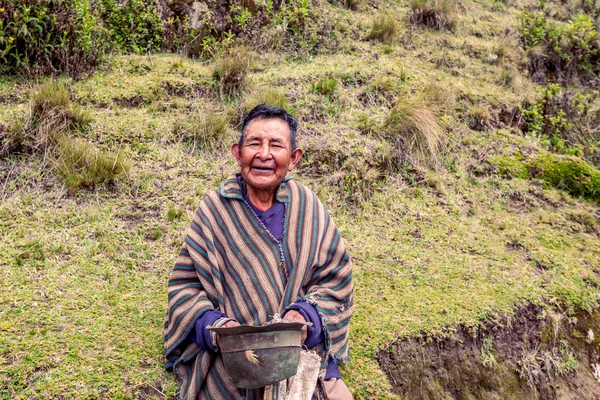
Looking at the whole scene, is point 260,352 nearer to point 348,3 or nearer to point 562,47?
point 348,3

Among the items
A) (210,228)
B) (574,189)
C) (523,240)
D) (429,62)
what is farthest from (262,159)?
(429,62)

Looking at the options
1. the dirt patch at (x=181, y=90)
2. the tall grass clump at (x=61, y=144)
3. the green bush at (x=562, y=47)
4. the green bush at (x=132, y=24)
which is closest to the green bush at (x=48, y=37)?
the green bush at (x=132, y=24)

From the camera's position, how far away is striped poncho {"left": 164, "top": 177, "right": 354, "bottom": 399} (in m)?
2.70

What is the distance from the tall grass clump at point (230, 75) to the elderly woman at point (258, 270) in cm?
306

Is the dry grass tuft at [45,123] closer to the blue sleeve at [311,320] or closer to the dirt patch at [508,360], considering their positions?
the blue sleeve at [311,320]

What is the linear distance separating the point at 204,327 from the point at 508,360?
258 cm

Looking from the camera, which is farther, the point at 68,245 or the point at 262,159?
the point at 68,245

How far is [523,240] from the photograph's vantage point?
5.04 metres

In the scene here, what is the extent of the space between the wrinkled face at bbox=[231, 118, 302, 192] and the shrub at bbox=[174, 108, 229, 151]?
2362 mm

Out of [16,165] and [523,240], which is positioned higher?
[16,165]

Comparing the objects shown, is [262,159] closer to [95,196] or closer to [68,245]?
[68,245]

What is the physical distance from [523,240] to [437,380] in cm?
219

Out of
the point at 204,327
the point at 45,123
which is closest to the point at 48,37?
the point at 45,123

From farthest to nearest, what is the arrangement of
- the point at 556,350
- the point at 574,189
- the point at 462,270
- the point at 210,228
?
1. the point at 574,189
2. the point at 462,270
3. the point at 556,350
4. the point at 210,228
